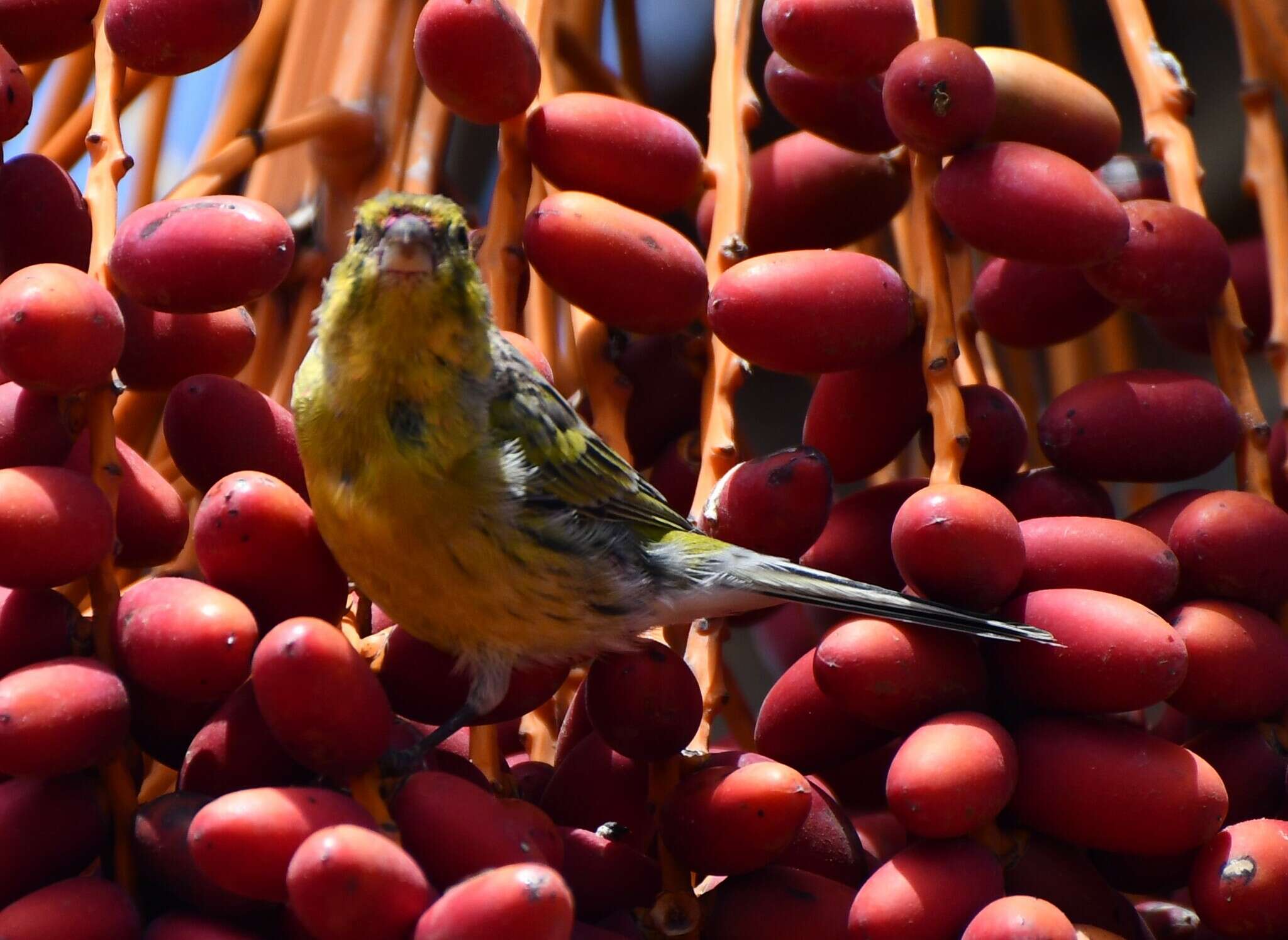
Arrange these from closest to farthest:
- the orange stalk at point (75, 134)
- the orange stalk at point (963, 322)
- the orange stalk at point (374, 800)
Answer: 1. the orange stalk at point (374, 800)
2. the orange stalk at point (963, 322)
3. the orange stalk at point (75, 134)

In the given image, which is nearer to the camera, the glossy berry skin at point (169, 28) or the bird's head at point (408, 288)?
the glossy berry skin at point (169, 28)

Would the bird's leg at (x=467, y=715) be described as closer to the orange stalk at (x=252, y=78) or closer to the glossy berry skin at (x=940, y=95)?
the glossy berry skin at (x=940, y=95)

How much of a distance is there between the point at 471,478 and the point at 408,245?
21cm

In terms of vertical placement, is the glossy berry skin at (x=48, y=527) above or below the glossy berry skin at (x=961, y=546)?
above

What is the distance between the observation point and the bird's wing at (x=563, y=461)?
53.9 inches

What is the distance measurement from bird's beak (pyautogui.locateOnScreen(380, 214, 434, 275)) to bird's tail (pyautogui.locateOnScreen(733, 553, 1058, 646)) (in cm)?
38

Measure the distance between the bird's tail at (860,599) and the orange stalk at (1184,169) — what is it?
0.31 m

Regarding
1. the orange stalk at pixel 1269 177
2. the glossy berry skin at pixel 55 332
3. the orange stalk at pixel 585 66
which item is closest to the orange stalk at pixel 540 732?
the glossy berry skin at pixel 55 332

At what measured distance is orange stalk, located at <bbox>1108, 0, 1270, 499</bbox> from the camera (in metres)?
1.22

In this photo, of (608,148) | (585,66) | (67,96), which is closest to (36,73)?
(67,96)

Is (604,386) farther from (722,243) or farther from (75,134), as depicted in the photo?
(75,134)

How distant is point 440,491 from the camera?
1314 millimetres

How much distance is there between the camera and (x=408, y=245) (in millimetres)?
1293

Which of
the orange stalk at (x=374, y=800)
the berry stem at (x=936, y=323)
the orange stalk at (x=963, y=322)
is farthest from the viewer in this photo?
the orange stalk at (x=963, y=322)
